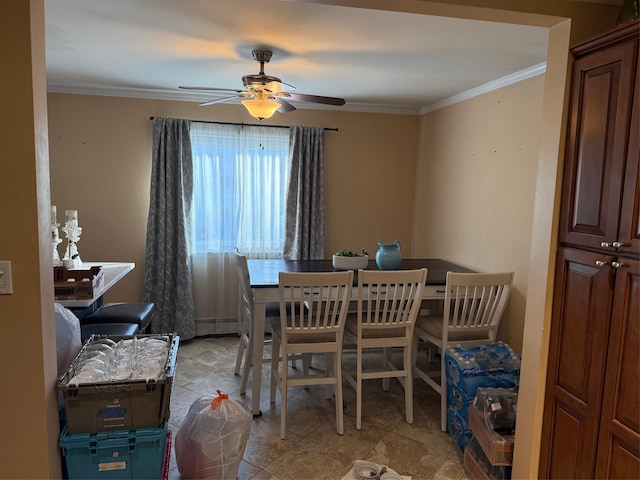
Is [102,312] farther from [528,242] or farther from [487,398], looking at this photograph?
[528,242]

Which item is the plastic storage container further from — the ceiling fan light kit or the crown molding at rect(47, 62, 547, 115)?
the crown molding at rect(47, 62, 547, 115)

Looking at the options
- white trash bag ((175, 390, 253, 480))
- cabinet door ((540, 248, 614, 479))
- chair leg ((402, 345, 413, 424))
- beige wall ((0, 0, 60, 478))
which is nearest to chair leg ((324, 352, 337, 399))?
chair leg ((402, 345, 413, 424))

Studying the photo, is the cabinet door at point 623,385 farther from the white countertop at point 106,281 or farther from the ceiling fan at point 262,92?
the white countertop at point 106,281

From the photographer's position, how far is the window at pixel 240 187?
4.51 meters

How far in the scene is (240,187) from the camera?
4594 millimetres

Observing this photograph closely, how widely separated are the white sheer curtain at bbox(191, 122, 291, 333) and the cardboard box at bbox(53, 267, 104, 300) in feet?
6.07

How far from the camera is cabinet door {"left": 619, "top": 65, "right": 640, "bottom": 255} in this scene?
1574 millimetres

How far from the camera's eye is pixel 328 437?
2.84m

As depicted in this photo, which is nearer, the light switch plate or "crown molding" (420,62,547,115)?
the light switch plate

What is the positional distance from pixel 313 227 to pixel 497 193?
6.13ft

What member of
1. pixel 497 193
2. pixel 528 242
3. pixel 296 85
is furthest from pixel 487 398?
pixel 296 85

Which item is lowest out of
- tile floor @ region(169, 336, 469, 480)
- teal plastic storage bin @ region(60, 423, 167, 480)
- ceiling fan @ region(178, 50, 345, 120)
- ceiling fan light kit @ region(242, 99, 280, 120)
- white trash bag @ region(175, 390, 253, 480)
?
tile floor @ region(169, 336, 469, 480)

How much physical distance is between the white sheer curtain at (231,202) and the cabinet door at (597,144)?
10.3 ft

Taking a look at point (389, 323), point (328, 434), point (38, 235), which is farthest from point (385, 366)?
point (38, 235)
